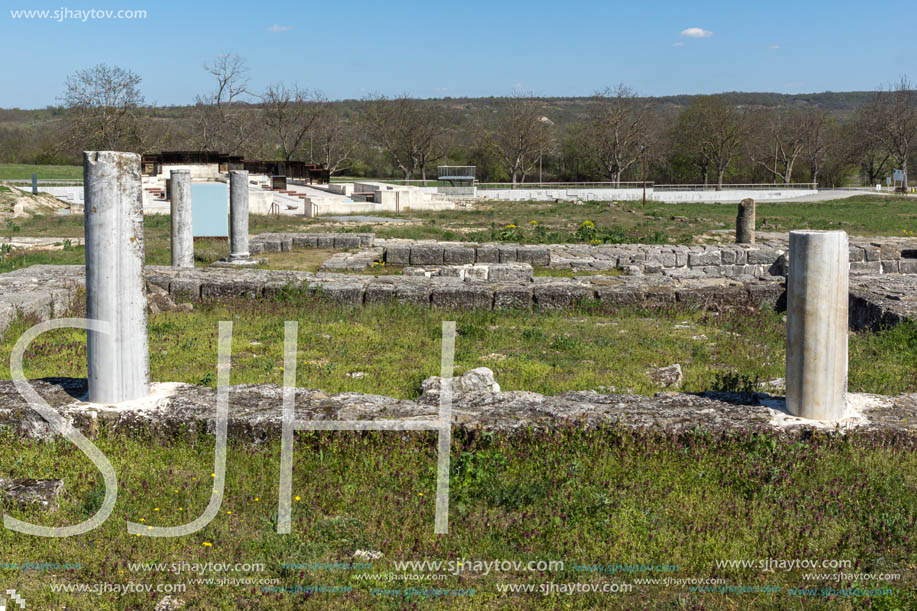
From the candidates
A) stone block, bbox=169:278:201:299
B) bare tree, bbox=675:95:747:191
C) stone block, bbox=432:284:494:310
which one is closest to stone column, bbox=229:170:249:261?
stone block, bbox=169:278:201:299

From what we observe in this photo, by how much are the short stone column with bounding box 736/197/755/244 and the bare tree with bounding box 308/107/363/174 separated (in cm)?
4225

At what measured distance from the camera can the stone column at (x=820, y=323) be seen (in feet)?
18.8

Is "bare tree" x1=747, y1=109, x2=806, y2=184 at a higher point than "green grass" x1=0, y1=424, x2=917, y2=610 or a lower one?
higher

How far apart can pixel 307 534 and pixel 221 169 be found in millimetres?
36693

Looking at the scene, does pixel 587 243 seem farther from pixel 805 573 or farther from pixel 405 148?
pixel 405 148

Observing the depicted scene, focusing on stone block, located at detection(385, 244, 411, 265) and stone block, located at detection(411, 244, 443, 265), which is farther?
stone block, located at detection(385, 244, 411, 265)

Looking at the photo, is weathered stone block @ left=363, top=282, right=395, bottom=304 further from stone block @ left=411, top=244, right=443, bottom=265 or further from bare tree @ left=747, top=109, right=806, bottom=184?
bare tree @ left=747, top=109, right=806, bottom=184

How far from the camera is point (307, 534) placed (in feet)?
14.7

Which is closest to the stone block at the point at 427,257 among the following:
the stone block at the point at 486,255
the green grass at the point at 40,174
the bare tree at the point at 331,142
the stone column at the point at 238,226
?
the stone block at the point at 486,255

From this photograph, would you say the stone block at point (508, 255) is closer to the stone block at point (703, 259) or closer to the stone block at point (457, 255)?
the stone block at point (457, 255)

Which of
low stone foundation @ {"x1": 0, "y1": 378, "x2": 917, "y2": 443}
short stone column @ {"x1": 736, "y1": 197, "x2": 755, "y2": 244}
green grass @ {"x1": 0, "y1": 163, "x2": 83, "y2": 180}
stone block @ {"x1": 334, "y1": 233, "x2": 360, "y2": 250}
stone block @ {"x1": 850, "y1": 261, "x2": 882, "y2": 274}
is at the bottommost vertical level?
low stone foundation @ {"x1": 0, "y1": 378, "x2": 917, "y2": 443}

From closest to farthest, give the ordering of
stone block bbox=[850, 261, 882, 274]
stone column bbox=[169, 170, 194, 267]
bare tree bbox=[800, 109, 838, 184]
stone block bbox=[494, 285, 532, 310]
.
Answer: stone block bbox=[494, 285, 532, 310], stone column bbox=[169, 170, 194, 267], stone block bbox=[850, 261, 882, 274], bare tree bbox=[800, 109, 838, 184]

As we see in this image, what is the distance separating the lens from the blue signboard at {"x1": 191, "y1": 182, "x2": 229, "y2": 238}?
20297 mm

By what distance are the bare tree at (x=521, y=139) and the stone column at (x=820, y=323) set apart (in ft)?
175
